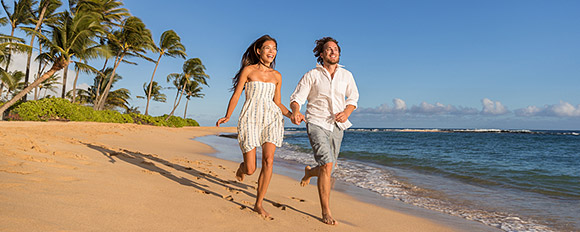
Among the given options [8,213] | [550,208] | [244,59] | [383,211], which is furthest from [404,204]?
[8,213]

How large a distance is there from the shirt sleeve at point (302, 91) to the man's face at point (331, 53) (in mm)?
257

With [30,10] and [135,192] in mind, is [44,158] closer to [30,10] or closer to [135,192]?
[135,192]

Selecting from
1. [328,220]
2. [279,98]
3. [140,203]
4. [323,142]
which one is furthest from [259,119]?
[140,203]

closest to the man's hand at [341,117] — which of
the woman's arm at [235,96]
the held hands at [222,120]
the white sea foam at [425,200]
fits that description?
the woman's arm at [235,96]

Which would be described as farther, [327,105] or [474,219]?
[474,219]

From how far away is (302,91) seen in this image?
319 cm

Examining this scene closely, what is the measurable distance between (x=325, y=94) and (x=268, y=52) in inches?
28.2

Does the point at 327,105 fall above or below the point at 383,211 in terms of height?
above

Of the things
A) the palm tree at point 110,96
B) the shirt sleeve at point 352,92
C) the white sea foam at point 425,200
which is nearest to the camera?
the shirt sleeve at point 352,92

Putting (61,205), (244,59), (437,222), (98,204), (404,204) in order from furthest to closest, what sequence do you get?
(404,204), (437,222), (244,59), (98,204), (61,205)

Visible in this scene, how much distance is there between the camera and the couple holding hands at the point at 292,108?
2938mm

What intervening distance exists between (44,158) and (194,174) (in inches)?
75.2

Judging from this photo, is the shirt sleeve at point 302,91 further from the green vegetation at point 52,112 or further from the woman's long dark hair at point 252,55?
the green vegetation at point 52,112

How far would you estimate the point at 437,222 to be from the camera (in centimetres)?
369
